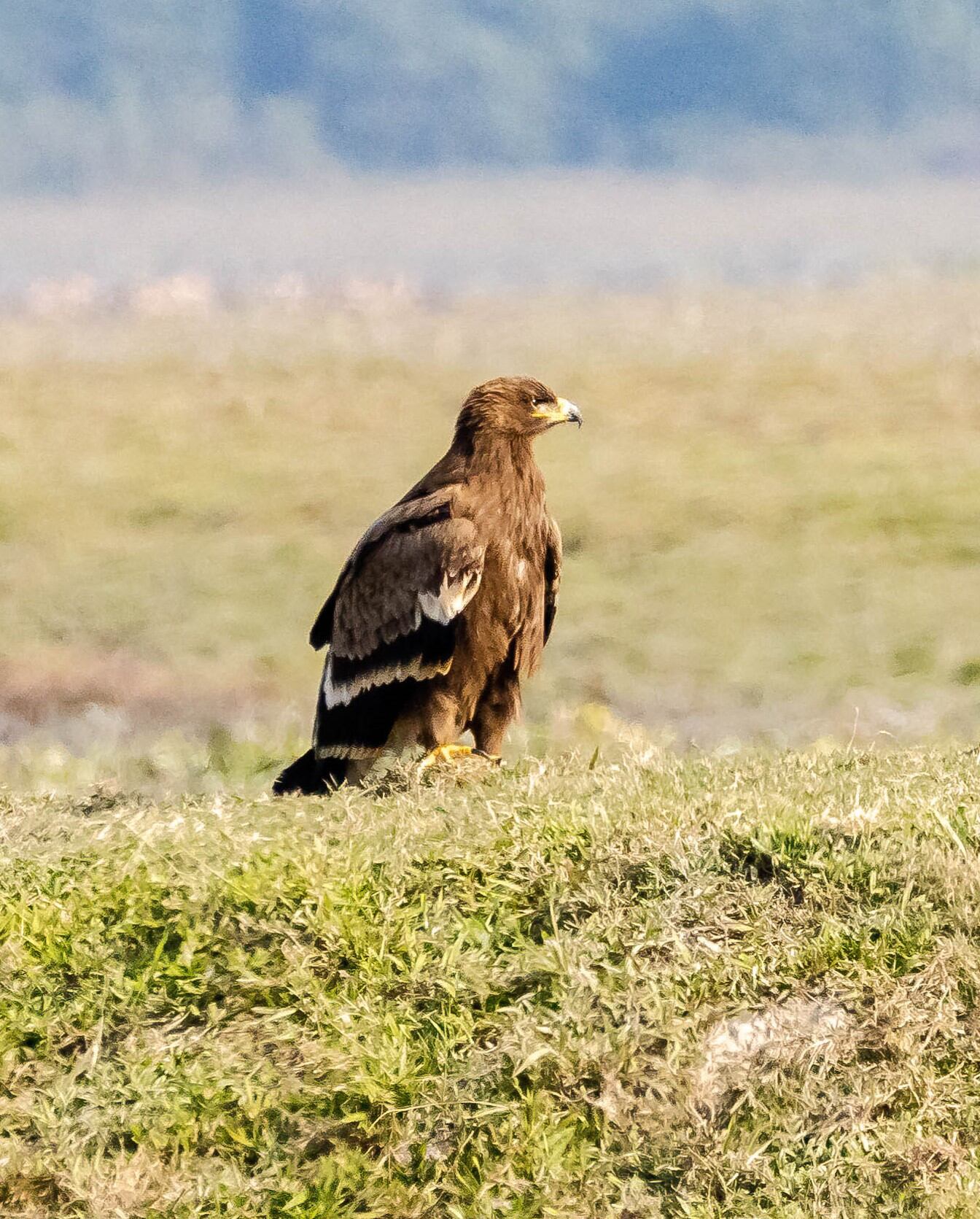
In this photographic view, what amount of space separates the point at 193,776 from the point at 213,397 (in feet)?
66.4

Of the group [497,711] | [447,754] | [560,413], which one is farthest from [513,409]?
[447,754]

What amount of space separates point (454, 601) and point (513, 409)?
3.28 feet

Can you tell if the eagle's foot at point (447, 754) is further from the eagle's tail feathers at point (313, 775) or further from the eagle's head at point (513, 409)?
the eagle's head at point (513, 409)

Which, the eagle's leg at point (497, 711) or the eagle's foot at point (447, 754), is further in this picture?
the eagle's leg at point (497, 711)

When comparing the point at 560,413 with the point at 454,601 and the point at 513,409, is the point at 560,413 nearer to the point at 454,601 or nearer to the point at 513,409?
the point at 513,409

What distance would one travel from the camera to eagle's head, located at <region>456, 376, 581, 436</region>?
24.5ft

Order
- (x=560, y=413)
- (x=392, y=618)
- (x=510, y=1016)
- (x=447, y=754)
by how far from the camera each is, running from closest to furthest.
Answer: (x=510, y=1016), (x=447, y=754), (x=392, y=618), (x=560, y=413)

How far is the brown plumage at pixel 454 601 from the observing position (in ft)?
23.5

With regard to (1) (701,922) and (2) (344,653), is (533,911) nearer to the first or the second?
(1) (701,922)

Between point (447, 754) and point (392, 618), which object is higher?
point (392, 618)

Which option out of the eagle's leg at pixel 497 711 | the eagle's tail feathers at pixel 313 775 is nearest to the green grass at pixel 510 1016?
the eagle's leg at pixel 497 711

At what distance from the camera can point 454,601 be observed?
23.2 ft

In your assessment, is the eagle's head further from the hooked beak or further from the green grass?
the green grass

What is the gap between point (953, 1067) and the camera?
14.7 feet
